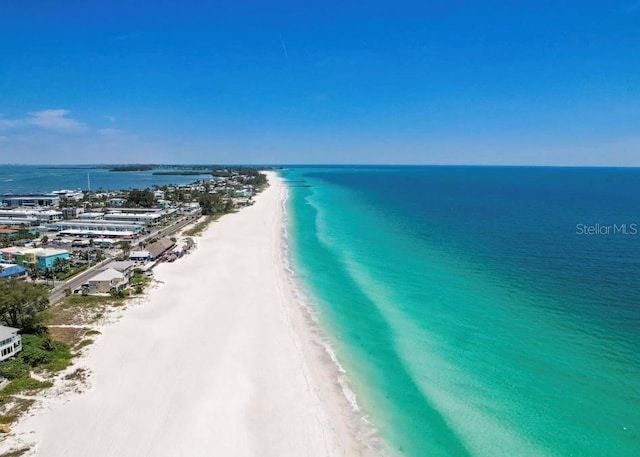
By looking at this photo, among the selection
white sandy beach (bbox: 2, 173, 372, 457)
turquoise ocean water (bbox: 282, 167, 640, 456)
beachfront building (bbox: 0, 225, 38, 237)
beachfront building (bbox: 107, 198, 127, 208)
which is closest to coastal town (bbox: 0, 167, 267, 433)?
beachfront building (bbox: 0, 225, 38, 237)

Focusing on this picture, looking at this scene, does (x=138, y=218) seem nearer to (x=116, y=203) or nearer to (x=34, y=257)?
(x=116, y=203)

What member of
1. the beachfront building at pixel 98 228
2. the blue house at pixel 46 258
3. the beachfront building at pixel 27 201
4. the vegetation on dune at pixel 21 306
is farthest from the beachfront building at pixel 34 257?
the beachfront building at pixel 27 201

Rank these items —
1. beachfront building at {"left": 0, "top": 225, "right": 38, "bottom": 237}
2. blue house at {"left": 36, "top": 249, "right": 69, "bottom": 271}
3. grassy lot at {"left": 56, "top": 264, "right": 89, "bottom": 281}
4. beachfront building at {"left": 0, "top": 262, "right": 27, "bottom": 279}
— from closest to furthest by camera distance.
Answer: beachfront building at {"left": 0, "top": 262, "right": 27, "bottom": 279} < grassy lot at {"left": 56, "top": 264, "right": 89, "bottom": 281} < blue house at {"left": 36, "top": 249, "right": 69, "bottom": 271} < beachfront building at {"left": 0, "top": 225, "right": 38, "bottom": 237}

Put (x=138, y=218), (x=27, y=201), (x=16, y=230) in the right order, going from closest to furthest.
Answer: (x=16, y=230), (x=138, y=218), (x=27, y=201)

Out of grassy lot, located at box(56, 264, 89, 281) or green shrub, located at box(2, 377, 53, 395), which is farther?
grassy lot, located at box(56, 264, 89, 281)

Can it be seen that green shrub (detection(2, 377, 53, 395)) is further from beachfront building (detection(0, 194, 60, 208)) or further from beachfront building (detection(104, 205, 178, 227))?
beachfront building (detection(0, 194, 60, 208))

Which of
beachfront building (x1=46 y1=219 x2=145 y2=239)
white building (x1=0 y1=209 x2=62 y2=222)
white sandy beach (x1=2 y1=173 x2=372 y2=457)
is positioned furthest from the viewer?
white building (x1=0 y1=209 x2=62 y2=222)

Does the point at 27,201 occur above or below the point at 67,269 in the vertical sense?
above

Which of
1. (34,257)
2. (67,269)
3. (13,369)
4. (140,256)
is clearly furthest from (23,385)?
(34,257)
